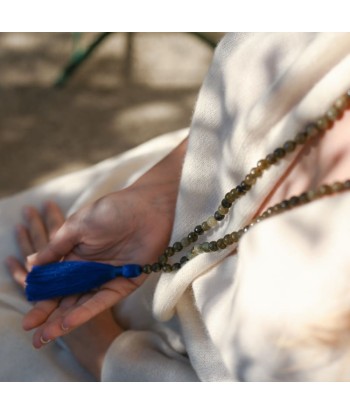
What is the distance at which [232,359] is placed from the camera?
809mm

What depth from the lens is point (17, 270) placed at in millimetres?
1092

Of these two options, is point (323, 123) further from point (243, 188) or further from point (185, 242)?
point (185, 242)

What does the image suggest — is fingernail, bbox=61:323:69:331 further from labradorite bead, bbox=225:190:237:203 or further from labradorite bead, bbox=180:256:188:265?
labradorite bead, bbox=225:190:237:203

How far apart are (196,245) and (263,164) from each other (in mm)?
165

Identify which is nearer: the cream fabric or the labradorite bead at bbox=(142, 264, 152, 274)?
the cream fabric

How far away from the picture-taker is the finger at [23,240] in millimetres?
1119

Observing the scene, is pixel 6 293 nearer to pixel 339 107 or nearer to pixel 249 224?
pixel 249 224

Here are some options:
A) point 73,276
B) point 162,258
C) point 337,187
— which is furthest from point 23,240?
point 337,187

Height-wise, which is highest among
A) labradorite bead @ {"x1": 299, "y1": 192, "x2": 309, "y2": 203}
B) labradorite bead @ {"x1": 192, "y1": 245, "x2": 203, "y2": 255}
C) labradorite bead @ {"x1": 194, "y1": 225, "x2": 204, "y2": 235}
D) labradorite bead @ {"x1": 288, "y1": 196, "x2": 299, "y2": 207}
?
labradorite bead @ {"x1": 299, "y1": 192, "x2": 309, "y2": 203}

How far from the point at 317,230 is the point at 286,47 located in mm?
220

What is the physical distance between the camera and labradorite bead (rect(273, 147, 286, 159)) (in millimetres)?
771

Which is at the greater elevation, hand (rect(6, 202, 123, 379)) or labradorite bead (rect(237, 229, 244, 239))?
labradorite bead (rect(237, 229, 244, 239))

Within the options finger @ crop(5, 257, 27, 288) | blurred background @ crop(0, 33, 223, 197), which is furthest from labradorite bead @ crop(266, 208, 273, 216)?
blurred background @ crop(0, 33, 223, 197)

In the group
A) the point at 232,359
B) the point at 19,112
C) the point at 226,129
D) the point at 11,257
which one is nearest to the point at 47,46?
the point at 19,112
